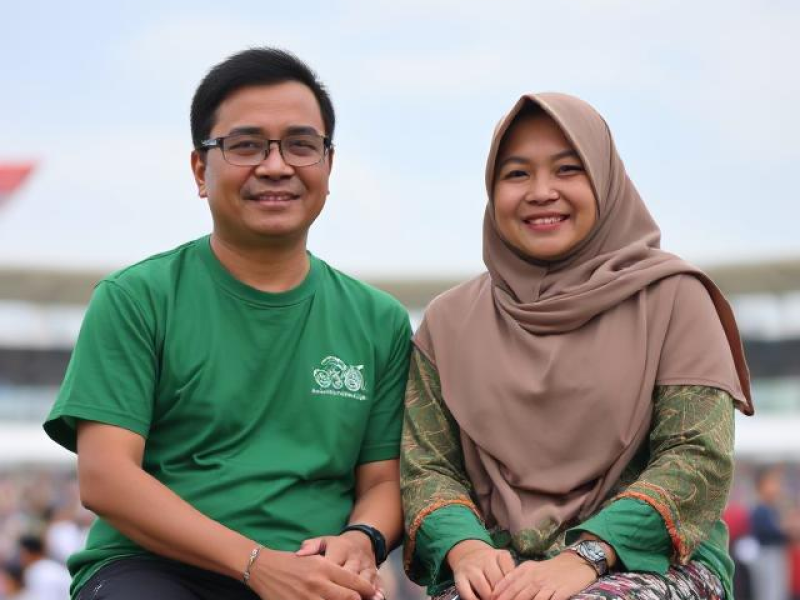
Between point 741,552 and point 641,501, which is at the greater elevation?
point 641,501

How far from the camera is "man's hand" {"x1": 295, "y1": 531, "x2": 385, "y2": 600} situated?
2.95 meters

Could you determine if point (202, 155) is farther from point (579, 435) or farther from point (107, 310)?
point (579, 435)

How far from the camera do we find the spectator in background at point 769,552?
39.5 ft

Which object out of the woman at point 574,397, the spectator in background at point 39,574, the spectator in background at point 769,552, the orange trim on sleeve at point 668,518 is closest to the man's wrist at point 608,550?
the woman at point 574,397

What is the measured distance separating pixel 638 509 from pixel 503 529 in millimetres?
400

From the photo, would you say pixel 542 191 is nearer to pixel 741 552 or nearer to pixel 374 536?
pixel 374 536

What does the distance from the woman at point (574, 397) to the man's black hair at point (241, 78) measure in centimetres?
56

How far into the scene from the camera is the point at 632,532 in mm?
2840

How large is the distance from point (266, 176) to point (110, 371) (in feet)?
2.09

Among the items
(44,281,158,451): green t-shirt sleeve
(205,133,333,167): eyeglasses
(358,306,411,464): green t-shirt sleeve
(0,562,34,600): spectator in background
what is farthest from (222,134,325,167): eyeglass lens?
(0,562,34,600): spectator in background

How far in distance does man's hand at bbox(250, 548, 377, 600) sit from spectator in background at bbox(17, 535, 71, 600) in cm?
616

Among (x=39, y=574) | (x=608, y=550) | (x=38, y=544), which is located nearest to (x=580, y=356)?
(x=608, y=550)

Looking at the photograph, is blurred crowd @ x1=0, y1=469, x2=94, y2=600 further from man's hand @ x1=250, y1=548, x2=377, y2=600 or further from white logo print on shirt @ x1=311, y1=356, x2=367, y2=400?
man's hand @ x1=250, y1=548, x2=377, y2=600

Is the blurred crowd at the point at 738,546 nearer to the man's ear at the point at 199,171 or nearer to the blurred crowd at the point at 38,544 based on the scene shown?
the blurred crowd at the point at 38,544
